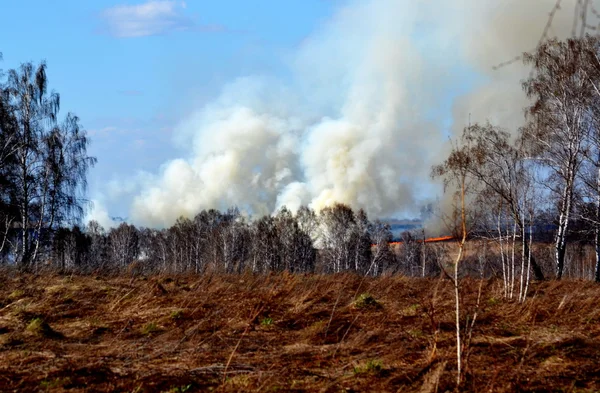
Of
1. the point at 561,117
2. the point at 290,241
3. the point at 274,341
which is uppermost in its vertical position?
the point at 561,117

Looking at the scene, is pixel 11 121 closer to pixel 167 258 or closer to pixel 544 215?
pixel 544 215

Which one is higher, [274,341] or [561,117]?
[561,117]

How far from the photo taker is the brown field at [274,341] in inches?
216

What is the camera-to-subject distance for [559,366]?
610 centimetres

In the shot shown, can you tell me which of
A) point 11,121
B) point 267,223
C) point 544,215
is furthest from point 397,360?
point 267,223

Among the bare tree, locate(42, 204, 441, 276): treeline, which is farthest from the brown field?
the bare tree

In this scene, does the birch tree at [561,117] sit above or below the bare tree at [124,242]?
above

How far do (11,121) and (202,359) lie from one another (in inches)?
725

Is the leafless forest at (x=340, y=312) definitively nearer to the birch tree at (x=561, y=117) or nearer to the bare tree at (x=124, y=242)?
the birch tree at (x=561, y=117)

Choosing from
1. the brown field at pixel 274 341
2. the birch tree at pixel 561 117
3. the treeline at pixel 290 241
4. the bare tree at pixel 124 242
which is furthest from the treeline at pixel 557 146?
the bare tree at pixel 124 242

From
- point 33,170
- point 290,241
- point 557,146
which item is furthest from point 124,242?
point 557,146

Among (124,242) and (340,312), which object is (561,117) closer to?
(340,312)

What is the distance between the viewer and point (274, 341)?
7668 millimetres

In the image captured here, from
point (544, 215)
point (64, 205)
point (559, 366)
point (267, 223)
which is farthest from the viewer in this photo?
point (267, 223)
